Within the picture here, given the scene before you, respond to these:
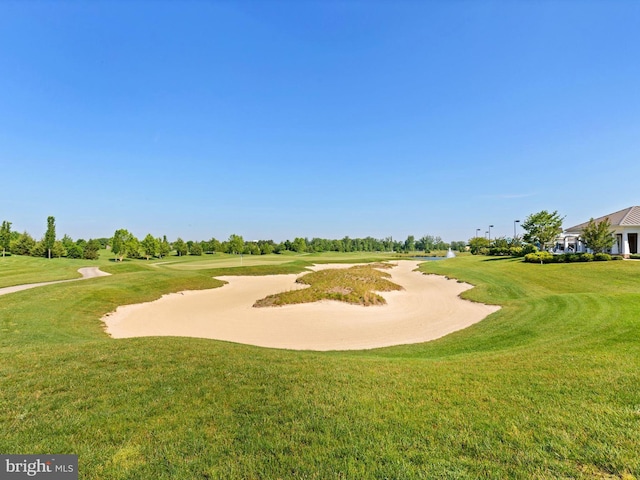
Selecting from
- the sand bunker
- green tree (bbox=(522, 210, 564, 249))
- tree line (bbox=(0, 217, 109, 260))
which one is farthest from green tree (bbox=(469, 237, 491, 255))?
tree line (bbox=(0, 217, 109, 260))

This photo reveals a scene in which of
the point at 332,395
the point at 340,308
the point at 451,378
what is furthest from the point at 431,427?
the point at 340,308

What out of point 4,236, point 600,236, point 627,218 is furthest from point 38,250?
point 627,218

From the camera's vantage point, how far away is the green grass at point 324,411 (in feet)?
9.51

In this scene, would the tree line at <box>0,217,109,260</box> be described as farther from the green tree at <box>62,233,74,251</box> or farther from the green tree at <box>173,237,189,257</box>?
the green tree at <box>173,237,189,257</box>

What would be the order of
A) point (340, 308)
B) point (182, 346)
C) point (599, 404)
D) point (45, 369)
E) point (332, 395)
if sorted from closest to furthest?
1. point (599, 404)
2. point (332, 395)
3. point (45, 369)
4. point (182, 346)
5. point (340, 308)

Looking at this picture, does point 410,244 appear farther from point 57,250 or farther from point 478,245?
point 57,250

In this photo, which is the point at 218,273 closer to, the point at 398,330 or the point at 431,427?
the point at 398,330

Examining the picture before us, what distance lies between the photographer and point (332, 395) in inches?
176

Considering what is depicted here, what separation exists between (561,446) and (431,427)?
1.23 meters

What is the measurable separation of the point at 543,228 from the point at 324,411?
142 feet

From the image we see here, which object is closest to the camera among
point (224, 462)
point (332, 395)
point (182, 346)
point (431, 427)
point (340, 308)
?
point (224, 462)

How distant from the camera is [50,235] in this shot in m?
45.8

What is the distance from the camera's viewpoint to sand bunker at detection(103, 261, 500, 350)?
11219mm

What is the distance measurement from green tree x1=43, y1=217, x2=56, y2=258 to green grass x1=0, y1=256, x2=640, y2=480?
49318mm
